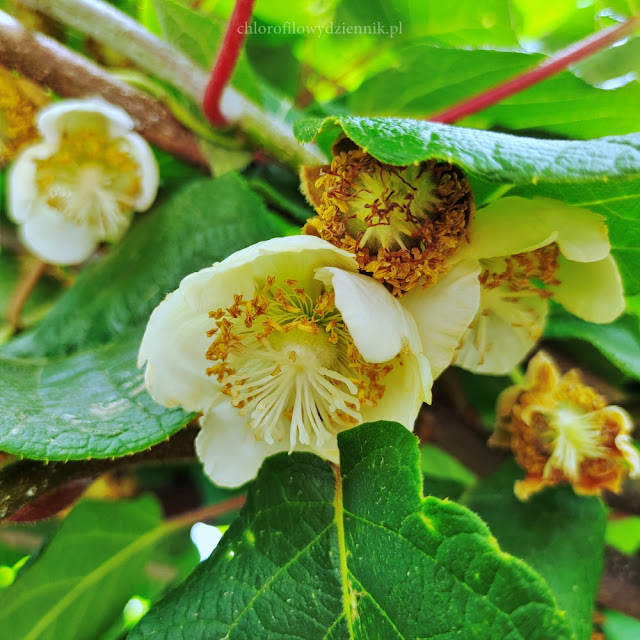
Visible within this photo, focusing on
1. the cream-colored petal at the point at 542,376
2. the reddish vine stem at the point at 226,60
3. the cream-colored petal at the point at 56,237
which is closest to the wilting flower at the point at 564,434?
the cream-colored petal at the point at 542,376

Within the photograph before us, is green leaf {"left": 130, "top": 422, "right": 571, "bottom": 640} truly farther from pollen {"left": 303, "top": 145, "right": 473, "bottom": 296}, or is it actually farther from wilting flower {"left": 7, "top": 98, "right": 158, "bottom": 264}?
wilting flower {"left": 7, "top": 98, "right": 158, "bottom": 264}

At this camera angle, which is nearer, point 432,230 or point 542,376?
point 432,230

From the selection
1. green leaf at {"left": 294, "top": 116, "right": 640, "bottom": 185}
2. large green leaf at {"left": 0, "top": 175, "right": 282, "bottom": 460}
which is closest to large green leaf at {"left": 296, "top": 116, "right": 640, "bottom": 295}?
green leaf at {"left": 294, "top": 116, "right": 640, "bottom": 185}

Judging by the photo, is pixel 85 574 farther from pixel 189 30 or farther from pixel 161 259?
pixel 189 30

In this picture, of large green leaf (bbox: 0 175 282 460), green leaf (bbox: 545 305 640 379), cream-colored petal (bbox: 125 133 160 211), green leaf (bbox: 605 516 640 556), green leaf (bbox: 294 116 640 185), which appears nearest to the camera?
green leaf (bbox: 294 116 640 185)

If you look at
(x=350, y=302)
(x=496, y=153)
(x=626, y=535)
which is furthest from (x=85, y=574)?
(x=626, y=535)
